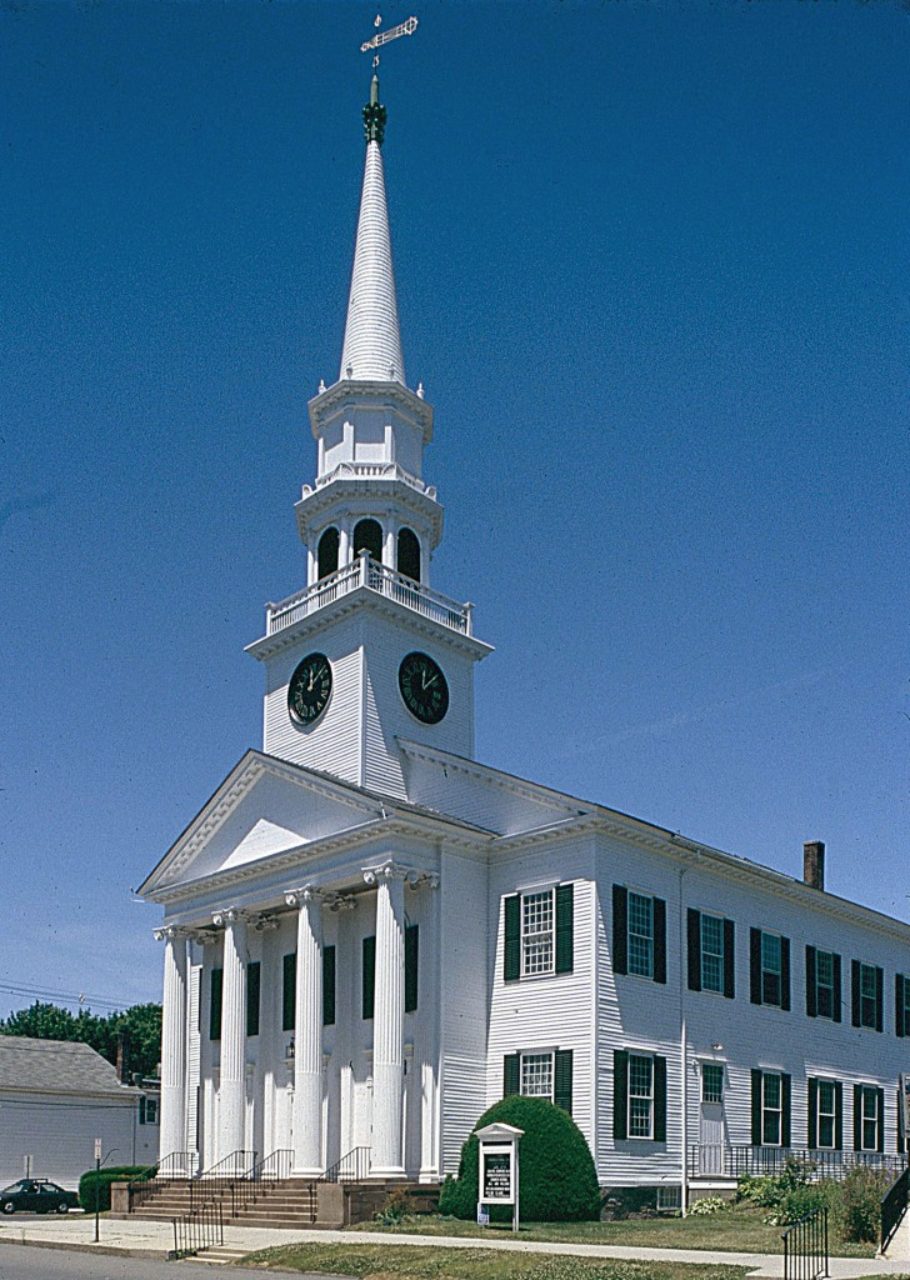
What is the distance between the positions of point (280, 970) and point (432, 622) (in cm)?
1098

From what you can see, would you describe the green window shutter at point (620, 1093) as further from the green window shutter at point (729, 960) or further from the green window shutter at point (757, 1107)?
the green window shutter at point (757, 1107)

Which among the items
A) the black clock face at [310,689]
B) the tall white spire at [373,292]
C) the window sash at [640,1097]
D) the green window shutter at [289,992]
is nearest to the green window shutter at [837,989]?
the window sash at [640,1097]

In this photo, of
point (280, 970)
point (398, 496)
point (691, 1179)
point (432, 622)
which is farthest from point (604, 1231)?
point (398, 496)

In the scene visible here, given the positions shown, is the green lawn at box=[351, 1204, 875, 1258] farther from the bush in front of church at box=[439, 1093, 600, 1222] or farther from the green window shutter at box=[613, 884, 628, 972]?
the green window shutter at box=[613, 884, 628, 972]

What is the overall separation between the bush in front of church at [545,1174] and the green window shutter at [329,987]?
6.71m

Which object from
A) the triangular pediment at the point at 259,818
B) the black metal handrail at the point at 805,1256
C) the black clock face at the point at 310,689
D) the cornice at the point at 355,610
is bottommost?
the black metal handrail at the point at 805,1256

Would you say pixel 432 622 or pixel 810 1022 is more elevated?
→ pixel 432 622

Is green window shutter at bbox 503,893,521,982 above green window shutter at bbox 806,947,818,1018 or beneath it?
above

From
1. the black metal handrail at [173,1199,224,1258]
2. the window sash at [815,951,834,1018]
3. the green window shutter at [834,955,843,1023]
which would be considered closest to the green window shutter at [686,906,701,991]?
the window sash at [815,951,834,1018]

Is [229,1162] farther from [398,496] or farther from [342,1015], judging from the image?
[398,496]

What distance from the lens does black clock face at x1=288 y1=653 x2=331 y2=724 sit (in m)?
43.8

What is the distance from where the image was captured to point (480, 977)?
38.1m

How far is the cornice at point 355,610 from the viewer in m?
42.8

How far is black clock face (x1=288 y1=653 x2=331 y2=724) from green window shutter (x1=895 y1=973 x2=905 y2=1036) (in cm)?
2160
